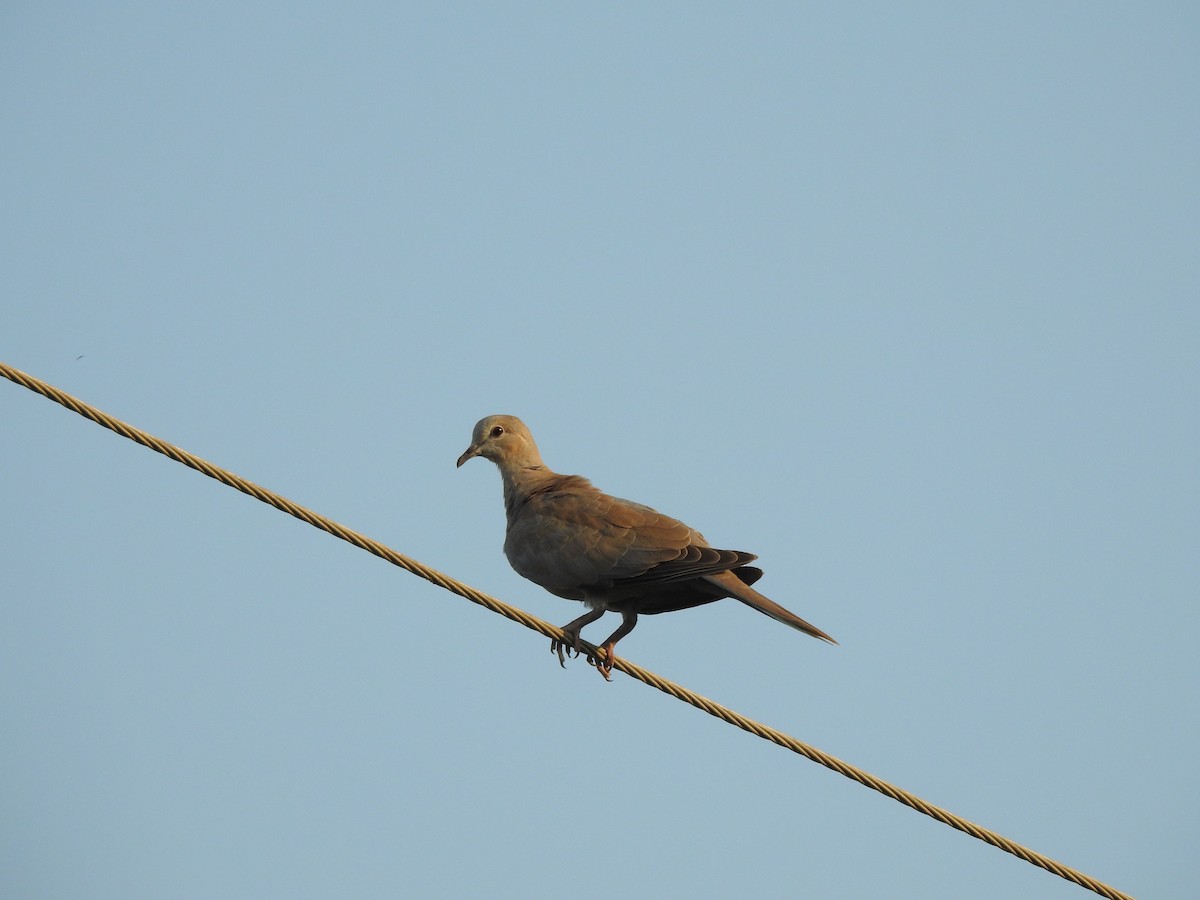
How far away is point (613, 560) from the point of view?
26.0 ft

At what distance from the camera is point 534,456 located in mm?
9922

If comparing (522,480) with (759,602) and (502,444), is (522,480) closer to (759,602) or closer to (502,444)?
(502,444)

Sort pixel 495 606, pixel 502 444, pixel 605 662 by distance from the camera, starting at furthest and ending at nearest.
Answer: pixel 502 444 → pixel 605 662 → pixel 495 606

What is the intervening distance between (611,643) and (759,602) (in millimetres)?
1217

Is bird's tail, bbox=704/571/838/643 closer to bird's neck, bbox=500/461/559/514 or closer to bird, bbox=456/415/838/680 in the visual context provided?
bird, bbox=456/415/838/680

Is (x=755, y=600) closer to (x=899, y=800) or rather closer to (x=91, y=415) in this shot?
(x=899, y=800)

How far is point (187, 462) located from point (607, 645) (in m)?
3.35

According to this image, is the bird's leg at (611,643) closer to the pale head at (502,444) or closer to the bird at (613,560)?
the bird at (613,560)

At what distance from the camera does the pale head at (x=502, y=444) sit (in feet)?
32.2

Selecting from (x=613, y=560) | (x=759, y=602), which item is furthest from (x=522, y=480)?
(x=759, y=602)

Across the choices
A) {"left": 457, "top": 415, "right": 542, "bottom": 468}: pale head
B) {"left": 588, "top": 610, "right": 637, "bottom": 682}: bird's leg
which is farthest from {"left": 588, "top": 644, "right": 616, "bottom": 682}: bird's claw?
{"left": 457, "top": 415, "right": 542, "bottom": 468}: pale head

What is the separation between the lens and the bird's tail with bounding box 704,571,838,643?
22.1ft

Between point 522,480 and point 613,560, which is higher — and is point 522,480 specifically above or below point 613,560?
above

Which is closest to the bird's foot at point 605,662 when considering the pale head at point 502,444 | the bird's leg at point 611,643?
the bird's leg at point 611,643
